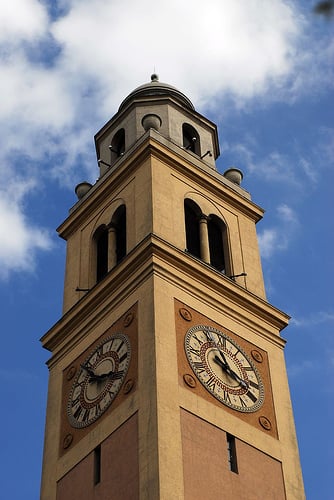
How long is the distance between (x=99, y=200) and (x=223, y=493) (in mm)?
14212

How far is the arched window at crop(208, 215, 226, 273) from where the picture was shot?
100 feet

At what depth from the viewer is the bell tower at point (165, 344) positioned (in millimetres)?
20969

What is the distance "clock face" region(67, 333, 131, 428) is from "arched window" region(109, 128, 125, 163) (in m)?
11.4

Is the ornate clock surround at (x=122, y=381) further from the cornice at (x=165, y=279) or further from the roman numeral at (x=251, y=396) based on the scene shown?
the roman numeral at (x=251, y=396)

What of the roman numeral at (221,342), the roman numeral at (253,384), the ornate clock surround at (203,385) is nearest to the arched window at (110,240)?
the ornate clock surround at (203,385)

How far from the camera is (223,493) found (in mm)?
20172

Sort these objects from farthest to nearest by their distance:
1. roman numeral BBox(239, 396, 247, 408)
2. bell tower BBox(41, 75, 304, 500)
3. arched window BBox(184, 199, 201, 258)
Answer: arched window BBox(184, 199, 201, 258) < roman numeral BBox(239, 396, 247, 408) < bell tower BBox(41, 75, 304, 500)

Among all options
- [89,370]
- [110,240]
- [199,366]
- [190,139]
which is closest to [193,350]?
[199,366]

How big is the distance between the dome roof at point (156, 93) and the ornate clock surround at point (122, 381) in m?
13.0

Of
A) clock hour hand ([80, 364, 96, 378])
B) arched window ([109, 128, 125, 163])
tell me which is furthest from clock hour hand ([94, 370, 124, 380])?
arched window ([109, 128, 125, 163])

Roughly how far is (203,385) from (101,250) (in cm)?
932

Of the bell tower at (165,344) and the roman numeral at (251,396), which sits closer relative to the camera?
the bell tower at (165,344)

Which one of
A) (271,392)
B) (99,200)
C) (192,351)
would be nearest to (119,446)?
(192,351)

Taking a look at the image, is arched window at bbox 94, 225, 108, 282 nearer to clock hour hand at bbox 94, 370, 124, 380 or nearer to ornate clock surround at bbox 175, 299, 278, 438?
ornate clock surround at bbox 175, 299, 278, 438
